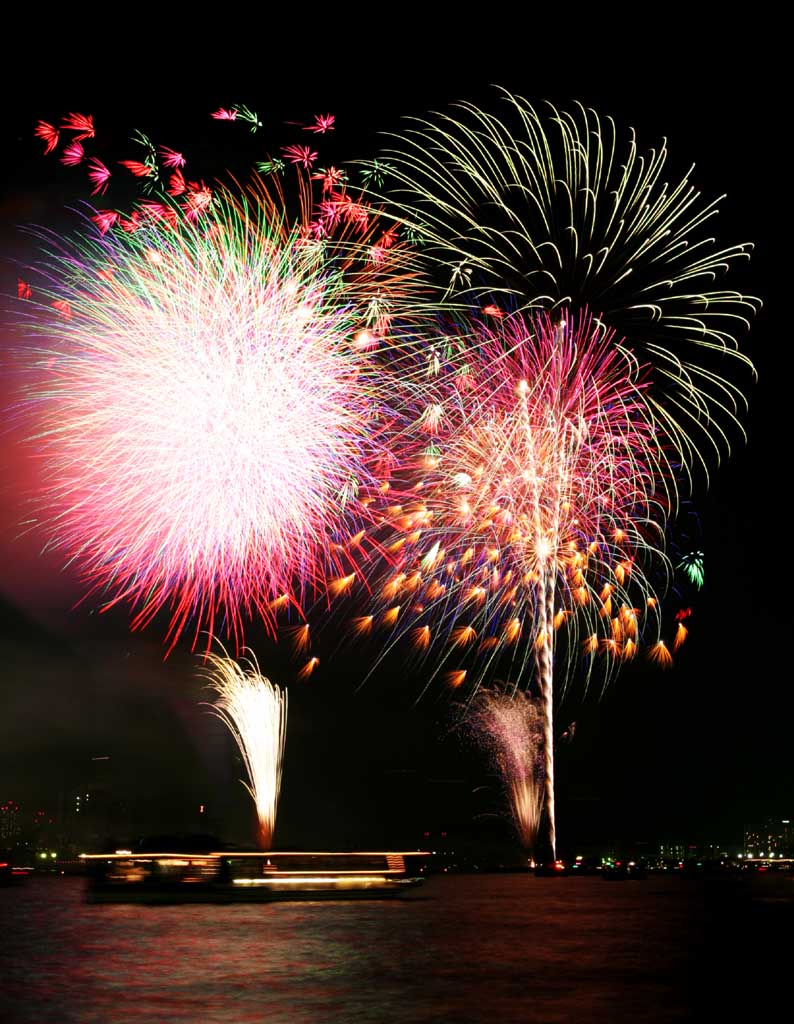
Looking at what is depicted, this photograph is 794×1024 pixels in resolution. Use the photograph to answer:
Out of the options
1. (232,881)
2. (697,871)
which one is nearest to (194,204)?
(232,881)

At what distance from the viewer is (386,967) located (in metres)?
23.6

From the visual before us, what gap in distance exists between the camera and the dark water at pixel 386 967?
17125 millimetres

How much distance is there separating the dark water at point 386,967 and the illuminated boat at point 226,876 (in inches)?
412

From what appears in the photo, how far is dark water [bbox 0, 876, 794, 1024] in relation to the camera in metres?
17.1

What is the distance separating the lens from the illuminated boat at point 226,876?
55781mm

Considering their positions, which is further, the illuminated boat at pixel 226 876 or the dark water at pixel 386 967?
the illuminated boat at pixel 226 876

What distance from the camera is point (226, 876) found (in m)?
56.7

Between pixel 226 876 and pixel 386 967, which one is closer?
pixel 386 967

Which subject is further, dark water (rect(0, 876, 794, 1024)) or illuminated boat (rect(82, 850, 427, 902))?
illuminated boat (rect(82, 850, 427, 902))

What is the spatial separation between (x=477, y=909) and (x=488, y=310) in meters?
27.6

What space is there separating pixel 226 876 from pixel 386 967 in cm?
3492

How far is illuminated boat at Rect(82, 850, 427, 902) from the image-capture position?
55.8 metres

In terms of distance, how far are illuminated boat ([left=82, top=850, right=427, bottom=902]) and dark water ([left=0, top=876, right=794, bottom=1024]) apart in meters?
10.5

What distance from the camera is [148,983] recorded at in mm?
20344
